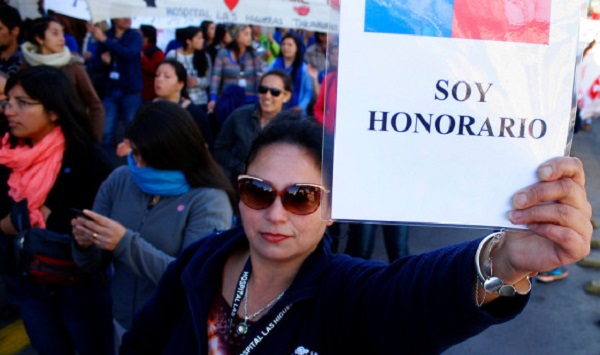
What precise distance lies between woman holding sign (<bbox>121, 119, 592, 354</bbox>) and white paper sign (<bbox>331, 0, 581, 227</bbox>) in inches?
2.7

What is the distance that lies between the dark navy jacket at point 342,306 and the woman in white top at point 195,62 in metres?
5.35

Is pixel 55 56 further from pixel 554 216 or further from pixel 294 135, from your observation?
pixel 554 216

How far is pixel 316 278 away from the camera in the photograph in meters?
1.49

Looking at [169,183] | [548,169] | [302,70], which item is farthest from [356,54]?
[302,70]

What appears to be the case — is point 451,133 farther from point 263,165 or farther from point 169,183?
point 169,183

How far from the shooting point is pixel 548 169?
100cm

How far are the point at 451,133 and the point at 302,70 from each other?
19.0 ft

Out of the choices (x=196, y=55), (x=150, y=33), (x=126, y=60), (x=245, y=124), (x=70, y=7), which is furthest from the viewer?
(x=150, y=33)

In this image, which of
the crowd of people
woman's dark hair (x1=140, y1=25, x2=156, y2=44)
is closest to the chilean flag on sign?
the crowd of people

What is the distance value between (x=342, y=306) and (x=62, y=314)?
1.95 metres

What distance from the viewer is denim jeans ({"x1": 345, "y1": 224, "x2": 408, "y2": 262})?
4.46 m

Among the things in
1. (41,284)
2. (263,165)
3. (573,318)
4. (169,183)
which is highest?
(263,165)

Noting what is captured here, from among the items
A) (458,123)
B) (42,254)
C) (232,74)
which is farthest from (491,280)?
(232,74)

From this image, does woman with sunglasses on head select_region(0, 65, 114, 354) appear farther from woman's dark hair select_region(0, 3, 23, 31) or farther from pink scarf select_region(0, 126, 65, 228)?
woman's dark hair select_region(0, 3, 23, 31)
